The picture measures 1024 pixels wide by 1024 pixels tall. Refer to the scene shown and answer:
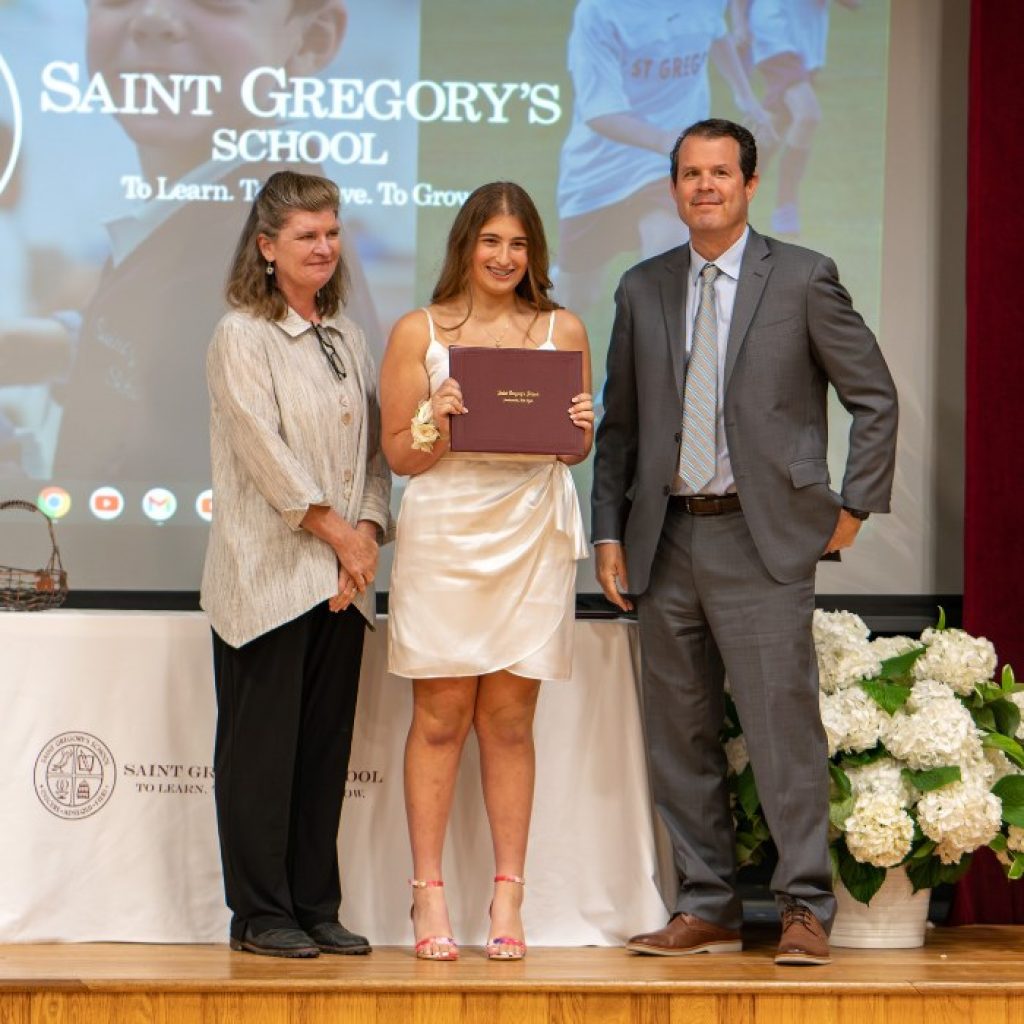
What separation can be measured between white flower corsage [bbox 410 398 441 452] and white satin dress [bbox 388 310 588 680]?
Result: 113mm

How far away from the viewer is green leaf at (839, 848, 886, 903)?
12.2 ft

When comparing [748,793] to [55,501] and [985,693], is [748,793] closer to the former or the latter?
[985,693]

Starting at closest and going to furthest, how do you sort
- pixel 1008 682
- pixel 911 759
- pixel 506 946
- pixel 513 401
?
pixel 513 401, pixel 506 946, pixel 911 759, pixel 1008 682

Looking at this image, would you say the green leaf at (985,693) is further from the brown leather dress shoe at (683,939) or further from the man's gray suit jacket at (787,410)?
the brown leather dress shoe at (683,939)

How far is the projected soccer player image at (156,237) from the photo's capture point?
4.63 m

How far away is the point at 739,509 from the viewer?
356 cm

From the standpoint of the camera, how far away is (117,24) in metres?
4.64

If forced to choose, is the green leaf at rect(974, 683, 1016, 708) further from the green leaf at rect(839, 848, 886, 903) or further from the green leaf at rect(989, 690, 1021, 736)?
the green leaf at rect(839, 848, 886, 903)

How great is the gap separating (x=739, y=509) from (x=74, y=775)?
159 centimetres

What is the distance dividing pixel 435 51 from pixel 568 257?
69 centimetres

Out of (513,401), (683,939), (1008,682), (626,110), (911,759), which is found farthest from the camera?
(626,110)

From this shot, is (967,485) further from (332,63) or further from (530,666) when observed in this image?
(332,63)

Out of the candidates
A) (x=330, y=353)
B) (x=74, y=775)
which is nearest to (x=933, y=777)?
(x=330, y=353)

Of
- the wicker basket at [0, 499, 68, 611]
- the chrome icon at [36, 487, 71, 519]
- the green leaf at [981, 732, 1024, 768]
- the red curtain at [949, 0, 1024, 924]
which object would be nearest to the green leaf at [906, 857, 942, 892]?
the green leaf at [981, 732, 1024, 768]
